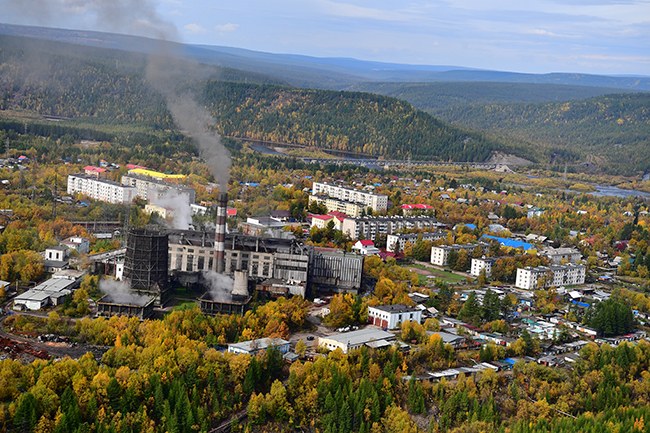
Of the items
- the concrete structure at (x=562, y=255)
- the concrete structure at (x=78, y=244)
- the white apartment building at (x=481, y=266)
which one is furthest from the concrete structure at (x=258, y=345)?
the concrete structure at (x=562, y=255)

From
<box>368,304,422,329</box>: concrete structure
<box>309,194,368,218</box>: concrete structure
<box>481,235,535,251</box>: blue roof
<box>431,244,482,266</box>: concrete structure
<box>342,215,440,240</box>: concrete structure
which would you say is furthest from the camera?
<box>309,194,368,218</box>: concrete structure

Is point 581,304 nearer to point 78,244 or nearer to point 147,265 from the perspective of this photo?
point 147,265

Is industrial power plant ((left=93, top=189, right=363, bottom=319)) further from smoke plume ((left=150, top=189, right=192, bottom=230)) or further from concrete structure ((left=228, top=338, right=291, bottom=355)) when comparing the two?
smoke plume ((left=150, top=189, right=192, bottom=230))

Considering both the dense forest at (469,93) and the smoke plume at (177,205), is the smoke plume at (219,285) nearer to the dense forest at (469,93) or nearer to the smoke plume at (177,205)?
the smoke plume at (177,205)

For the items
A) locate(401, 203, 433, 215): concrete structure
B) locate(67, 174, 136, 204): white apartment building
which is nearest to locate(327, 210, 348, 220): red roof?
locate(401, 203, 433, 215): concrete structure

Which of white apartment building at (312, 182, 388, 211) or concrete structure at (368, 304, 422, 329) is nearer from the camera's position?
concrete structure at (368, 304, 422, 329)

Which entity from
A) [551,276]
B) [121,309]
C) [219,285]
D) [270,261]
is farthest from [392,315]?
[551,276]
